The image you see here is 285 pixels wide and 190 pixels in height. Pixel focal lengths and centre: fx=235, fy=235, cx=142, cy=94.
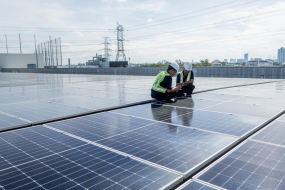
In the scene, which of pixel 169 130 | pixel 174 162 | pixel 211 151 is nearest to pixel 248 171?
pixel 211 151

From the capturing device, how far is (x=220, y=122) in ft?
19.7

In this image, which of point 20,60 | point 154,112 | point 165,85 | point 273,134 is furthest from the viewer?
point 20,60

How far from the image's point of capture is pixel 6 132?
5430 millimetres

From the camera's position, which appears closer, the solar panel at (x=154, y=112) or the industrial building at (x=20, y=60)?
the solar panel at (x=154, y=112)

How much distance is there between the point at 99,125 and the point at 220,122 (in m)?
3.07

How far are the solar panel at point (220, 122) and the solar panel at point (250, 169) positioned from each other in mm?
960

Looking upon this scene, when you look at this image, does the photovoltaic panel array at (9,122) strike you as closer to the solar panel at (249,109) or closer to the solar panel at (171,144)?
the solar panel at (171,144)

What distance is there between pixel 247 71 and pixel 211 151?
93.6 feet

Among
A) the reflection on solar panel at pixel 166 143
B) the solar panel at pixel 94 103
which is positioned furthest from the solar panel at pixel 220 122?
the solar panel at pixel 94 103

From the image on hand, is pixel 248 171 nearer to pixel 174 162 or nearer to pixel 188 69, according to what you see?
pixel 174 162

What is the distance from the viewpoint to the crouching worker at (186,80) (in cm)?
1073

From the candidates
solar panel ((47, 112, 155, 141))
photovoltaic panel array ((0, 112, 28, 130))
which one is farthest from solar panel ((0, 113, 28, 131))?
solar panel ((47, 112, 155, 141))

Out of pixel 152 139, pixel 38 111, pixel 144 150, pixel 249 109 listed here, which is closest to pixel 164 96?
pixel 249 109

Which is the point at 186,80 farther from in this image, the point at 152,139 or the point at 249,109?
the point at 152,139
